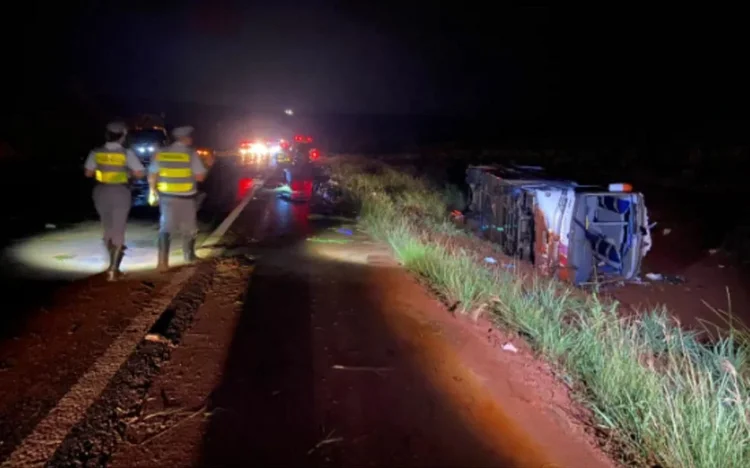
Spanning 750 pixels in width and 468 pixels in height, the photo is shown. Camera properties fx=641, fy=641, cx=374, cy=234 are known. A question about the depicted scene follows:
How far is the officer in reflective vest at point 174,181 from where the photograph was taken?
8.34 m

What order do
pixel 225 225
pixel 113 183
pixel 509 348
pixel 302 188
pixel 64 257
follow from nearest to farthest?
pixel 509 348, pixel 113 183, pixel 64 257, pixel 225 225, pixel 302 188

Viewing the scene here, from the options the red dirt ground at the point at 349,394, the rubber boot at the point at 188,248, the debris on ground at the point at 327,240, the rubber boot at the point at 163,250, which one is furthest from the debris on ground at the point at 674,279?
the rubber boot at the point at 163,250

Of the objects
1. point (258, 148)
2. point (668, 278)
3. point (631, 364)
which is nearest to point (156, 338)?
point (631, 364)

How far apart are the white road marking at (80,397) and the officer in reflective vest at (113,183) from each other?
137 cm

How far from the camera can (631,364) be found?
4.61 metres

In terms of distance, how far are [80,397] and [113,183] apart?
3966 mm

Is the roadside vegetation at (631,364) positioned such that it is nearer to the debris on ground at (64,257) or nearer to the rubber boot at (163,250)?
the rubber boot at (163,250)

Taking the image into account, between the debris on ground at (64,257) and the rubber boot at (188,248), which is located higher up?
the rubber boot at (188,248)

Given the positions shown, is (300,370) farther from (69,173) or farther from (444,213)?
(69,173)

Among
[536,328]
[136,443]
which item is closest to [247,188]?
[536,328]

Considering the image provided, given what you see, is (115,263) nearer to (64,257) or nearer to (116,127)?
(116,127)

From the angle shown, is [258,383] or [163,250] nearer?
[258,383]

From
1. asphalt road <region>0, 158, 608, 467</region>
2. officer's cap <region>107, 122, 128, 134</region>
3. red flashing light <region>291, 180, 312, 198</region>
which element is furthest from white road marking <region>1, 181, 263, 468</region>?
red flashing light <region>291, 180, 312, 198</region>

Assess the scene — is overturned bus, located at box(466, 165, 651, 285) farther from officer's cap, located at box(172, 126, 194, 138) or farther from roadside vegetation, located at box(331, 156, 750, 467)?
officer's cap, located at box(172, 126, 194, 138)
